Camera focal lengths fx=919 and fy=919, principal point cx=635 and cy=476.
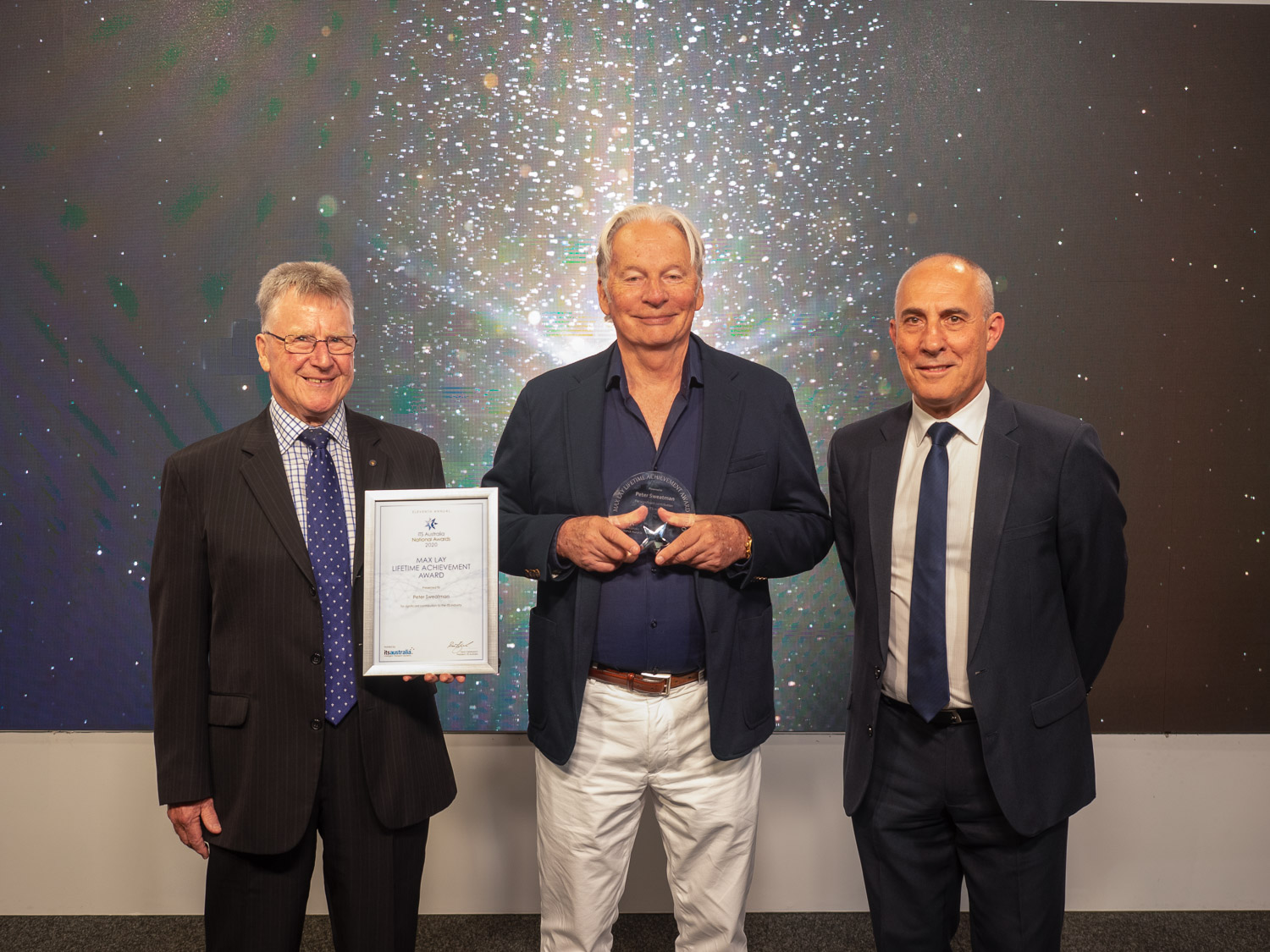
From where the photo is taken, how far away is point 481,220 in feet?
10.0

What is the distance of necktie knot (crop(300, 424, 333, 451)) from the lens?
70.9 inches

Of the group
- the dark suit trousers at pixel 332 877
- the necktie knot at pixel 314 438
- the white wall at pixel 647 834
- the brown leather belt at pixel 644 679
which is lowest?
the white wall at pixel 647 834

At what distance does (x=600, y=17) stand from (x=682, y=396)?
5.50 feet

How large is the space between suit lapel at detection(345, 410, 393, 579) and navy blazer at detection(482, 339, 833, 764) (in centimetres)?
29

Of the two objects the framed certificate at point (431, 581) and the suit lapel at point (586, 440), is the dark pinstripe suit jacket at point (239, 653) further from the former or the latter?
the suit lapel at point (586, 440)

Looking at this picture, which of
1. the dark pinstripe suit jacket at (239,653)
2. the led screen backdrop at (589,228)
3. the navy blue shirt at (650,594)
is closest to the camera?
the dark pinstripe suit jacket at (239,653)

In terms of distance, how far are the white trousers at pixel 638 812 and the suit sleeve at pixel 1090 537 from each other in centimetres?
78

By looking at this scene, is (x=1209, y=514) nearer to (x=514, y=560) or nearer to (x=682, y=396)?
(x=682, y=396)

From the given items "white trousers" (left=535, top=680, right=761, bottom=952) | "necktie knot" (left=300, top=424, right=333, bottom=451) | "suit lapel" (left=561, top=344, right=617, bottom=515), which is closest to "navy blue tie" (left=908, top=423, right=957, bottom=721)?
"white trousers" (left=535, top=680, right=761, bottom=952)

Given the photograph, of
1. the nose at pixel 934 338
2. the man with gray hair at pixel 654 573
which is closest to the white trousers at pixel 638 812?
the man with gray hair at pixel 654 573

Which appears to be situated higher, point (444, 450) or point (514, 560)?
point (444, 450)

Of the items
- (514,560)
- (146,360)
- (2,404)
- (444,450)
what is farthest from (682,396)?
(2,404)

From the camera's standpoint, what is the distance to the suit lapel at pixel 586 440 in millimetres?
1965

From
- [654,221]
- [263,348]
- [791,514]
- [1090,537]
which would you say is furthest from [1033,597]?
[263,348]
